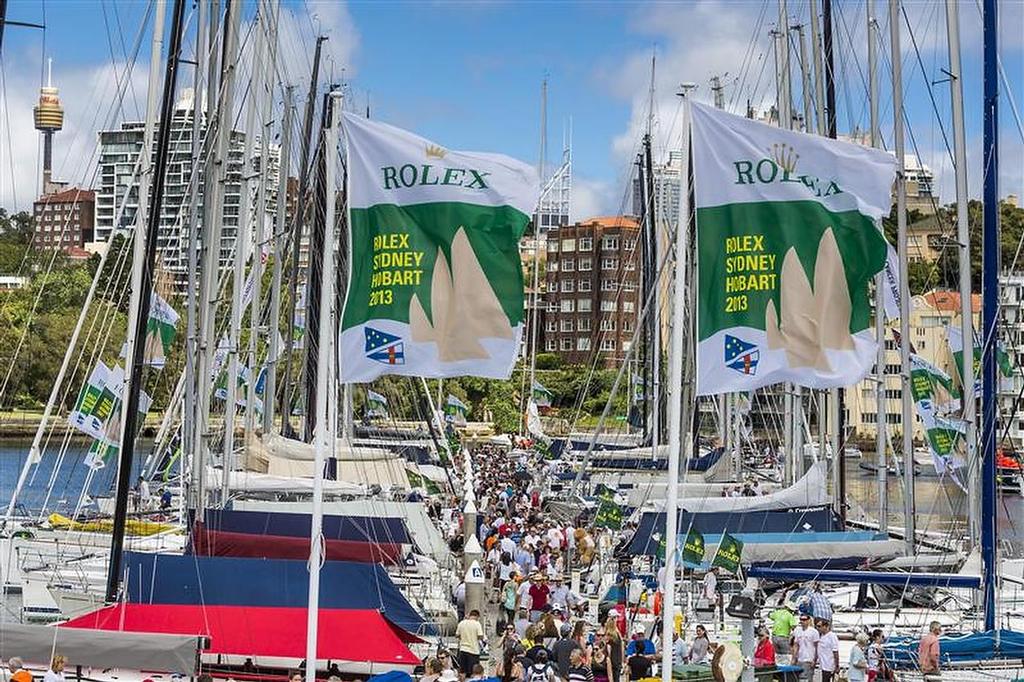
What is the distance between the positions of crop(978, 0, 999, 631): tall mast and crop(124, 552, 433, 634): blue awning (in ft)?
27.9

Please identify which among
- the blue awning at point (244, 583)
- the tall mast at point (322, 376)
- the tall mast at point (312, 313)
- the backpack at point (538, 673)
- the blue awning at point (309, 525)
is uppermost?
the tall mast at point (312, 313)

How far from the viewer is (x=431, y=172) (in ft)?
56.2

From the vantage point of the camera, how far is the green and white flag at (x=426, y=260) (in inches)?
668

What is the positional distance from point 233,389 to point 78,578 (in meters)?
5.99

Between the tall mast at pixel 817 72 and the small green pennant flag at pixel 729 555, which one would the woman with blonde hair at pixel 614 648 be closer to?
the small green pennant flag at pixel 729 555

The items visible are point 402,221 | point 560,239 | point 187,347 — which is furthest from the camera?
point 560,239

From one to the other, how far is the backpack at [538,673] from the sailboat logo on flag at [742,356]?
5.94 metres

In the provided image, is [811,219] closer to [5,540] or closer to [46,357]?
[5,540]

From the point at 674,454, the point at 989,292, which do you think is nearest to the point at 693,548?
the point at 989,292

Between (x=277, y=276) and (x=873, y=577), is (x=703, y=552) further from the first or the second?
(x=277, y=276)

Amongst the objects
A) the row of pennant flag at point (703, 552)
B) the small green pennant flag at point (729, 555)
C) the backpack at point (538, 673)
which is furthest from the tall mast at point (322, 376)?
the small green pennant flag at point (729, 555)

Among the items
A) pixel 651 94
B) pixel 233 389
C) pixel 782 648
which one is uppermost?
pixel 651 94

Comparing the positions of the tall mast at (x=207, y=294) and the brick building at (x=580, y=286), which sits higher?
the brick building at (x=580, y=286)

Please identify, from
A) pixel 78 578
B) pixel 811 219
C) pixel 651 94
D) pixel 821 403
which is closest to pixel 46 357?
pixel 651 94
